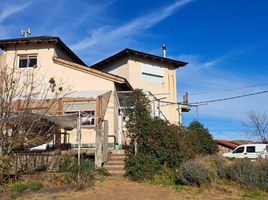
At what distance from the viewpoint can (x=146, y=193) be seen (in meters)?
13.0

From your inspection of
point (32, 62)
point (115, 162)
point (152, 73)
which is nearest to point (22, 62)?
point (32, 62)

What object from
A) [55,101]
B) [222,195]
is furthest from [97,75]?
[222,195]

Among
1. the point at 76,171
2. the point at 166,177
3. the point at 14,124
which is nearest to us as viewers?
the point at 14,124

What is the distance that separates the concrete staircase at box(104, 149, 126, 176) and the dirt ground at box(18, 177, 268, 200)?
3035mm

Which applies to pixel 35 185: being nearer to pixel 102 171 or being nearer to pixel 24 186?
pixel 24 186

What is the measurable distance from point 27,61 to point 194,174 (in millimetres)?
16722

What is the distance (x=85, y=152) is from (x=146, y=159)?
420 centimetres

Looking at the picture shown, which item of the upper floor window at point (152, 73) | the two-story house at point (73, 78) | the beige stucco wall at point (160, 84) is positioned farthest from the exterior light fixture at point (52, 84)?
the upper floor window at point (152, 73)

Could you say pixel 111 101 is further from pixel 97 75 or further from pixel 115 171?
pixel 115 171

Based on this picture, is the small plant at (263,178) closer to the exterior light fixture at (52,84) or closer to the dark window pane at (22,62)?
the exterior light fixture at (52,84)

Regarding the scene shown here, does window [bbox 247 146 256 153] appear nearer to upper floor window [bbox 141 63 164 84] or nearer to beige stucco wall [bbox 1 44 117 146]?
upper floor window [bbox 141 63 164 84]

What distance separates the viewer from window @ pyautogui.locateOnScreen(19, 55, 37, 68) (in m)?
25.4

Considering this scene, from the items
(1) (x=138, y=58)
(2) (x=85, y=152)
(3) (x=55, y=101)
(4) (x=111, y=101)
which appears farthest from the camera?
(1) (x=138, y=58)

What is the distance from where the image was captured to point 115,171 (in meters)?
17.6
